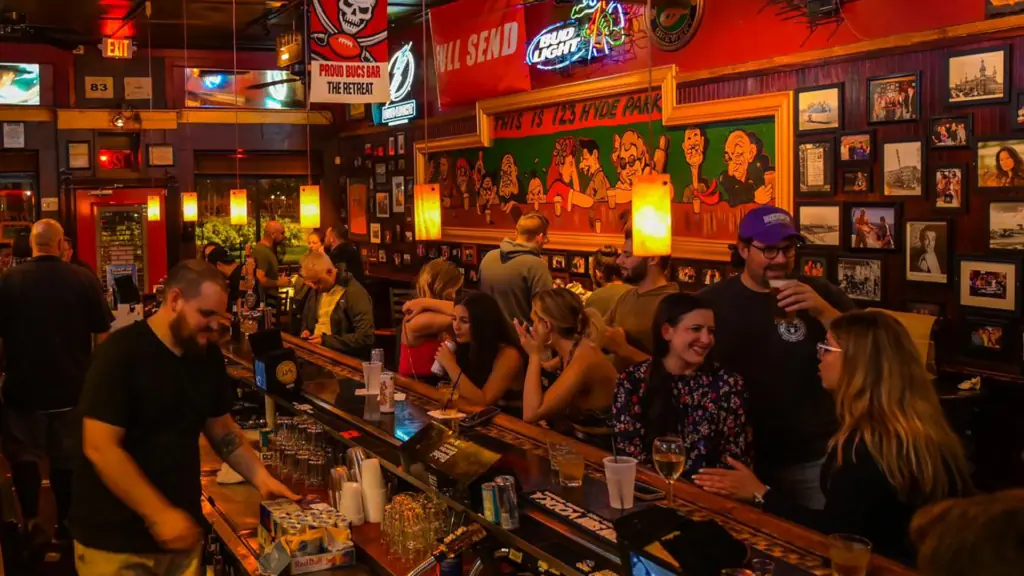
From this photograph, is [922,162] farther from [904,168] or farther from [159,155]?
[159,155]

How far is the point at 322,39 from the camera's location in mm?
7648

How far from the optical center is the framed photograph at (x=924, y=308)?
5695 millimetres

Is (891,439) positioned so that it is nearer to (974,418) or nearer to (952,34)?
(974,418)

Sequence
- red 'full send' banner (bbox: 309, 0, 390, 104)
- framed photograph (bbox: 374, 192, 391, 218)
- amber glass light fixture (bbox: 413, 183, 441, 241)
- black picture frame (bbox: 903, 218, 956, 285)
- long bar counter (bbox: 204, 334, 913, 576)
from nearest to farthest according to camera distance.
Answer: long bar counter (bbox: 204, 334, 913, 576) → black picture frame (bbox: 903, 218, 956, 285) → red 'full send' banner (bbox: 309, 0, 390, 104) → amber glass light fixture (bbox: 413, 183, 441, 241) → framed photograph (bbox: 374, 192, 391, 218)

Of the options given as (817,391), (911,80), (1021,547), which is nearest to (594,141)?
(911,80)

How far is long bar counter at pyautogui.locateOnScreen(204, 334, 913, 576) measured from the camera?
2408 millimetres

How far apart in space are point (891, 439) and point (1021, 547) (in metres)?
1.35

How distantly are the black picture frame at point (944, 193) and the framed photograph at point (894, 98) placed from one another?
0.33 metres

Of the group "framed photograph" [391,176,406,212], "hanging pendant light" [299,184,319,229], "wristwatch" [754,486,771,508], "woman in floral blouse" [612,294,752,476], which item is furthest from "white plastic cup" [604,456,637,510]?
"framed photograph" [391,176,406,212]

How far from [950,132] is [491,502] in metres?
3.98

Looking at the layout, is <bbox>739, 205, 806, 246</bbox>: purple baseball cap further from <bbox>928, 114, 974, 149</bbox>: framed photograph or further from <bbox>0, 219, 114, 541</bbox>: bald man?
<bbox>0, 219, 114, 541</bbox>: bald man

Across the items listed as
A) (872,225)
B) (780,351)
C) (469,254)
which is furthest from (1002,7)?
(469,254)

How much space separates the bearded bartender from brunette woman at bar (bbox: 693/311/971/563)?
165 centimetres

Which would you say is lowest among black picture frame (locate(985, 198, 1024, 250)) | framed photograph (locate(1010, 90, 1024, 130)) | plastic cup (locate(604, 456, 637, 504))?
plastic cup (locate(604, 456, 637, 504))
